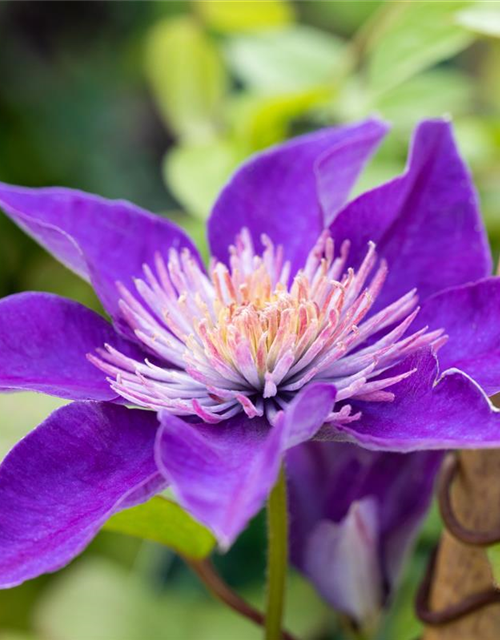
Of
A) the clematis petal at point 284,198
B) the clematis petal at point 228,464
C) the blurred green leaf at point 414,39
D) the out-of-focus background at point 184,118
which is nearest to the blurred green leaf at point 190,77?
the out-of-focus background at point 184,118

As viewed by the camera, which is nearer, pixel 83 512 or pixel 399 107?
pixel 83 512

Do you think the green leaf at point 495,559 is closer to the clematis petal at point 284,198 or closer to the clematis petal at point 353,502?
the clematis petal at point 353,502

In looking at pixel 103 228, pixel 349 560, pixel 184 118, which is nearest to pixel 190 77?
pixel 184 118

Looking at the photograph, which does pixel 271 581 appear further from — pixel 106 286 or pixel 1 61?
pixel 1 61

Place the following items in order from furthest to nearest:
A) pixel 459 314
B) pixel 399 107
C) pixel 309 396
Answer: pixel 399 107, pixel 459 314, pixel 309 396

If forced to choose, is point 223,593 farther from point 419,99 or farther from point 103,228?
point 419,99

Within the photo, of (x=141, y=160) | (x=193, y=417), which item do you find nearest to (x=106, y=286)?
(x=193, y=417)

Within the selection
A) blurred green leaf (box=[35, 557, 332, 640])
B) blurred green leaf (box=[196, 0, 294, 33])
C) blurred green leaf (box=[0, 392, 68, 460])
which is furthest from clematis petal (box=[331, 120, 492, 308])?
blurred green leaf (box=[196, 0, 294, 33])
